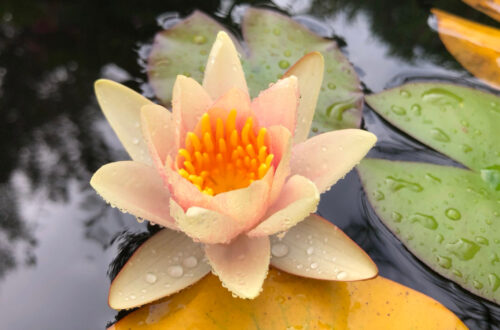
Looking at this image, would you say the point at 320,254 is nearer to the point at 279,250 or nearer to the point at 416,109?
the point at 279,250

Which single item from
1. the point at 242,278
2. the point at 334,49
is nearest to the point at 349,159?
the point at 242,278

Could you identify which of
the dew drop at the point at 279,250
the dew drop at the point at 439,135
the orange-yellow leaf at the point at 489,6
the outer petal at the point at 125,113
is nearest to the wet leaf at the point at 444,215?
the dew drop at the point at 439,135

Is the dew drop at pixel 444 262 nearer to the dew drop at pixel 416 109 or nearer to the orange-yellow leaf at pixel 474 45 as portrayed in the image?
the dew drop at pixel 416 109

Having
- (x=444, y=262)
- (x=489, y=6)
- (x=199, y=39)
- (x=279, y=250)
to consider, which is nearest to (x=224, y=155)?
(x=279, y=250)

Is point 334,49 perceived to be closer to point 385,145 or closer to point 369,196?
point 385,145

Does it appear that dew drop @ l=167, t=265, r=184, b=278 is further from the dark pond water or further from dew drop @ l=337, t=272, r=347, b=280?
dew drop @ l=337, t=272, r=347, b=280

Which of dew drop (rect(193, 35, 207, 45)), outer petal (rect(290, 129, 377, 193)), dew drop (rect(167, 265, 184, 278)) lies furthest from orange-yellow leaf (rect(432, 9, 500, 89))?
dew drop (rect(167, 265, 184, 278))
